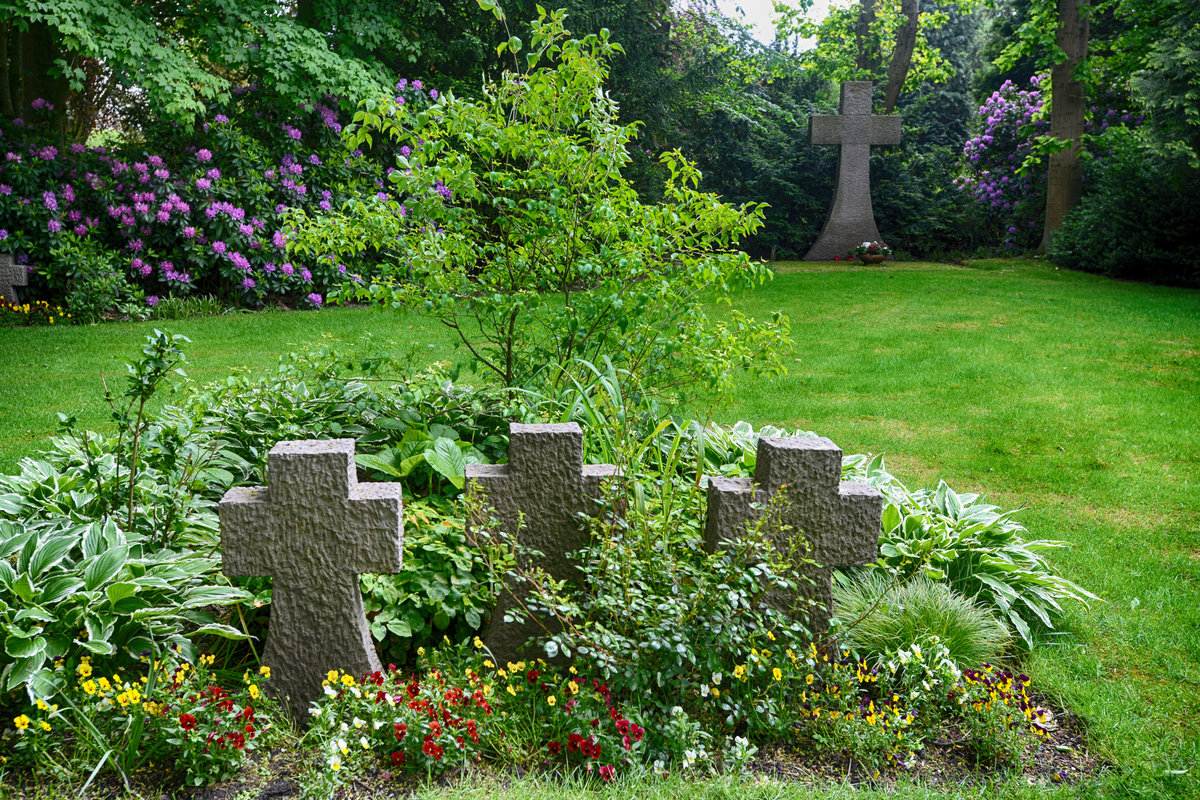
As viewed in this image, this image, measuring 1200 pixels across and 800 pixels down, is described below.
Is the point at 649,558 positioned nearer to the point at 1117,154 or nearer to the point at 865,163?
the point at 1117,154

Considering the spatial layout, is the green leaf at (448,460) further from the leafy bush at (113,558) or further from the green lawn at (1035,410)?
the green lawn at (1035,410)

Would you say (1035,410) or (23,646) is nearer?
(23,646)

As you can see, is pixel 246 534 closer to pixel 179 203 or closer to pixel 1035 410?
pixel 1035 410

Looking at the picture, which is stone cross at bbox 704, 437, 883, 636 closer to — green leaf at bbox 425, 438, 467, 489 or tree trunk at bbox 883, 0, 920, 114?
green leaf at bbox 425, 438, 467, 489

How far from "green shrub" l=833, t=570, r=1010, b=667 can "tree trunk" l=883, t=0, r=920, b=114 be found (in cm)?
1749

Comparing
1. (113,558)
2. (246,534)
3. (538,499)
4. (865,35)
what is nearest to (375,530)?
(246,534)

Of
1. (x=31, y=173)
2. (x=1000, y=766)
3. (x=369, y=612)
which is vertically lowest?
(x=1000, y=766)

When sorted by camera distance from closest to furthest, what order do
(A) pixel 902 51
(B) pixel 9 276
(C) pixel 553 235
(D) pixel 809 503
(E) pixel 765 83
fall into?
(D) pixel 809 503, (C) pixel 553 235, (B) pixel 9 276, (A) pixel 902 51, (E) pixel 765 83

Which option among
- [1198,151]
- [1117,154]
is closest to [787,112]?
[1117,154]

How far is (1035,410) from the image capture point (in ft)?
19.6

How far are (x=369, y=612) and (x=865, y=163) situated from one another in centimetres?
1464

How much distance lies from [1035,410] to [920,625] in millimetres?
3855

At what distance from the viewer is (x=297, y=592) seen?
7.64 feet

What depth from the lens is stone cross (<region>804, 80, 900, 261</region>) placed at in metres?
14.9
